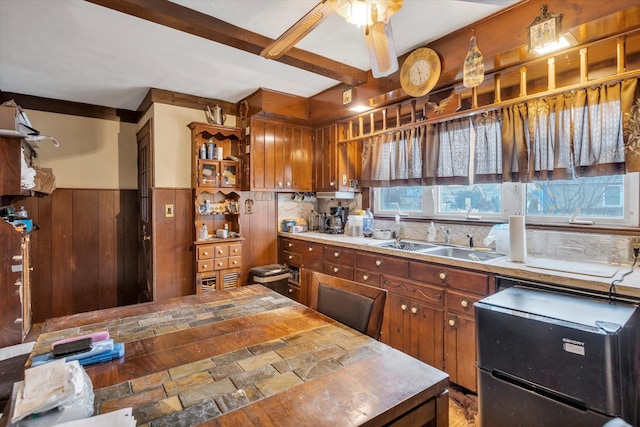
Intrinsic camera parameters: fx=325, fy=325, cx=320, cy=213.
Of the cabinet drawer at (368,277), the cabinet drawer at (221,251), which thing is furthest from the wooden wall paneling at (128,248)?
the cabinet drawer at (368,277)

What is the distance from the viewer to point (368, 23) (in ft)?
4.46

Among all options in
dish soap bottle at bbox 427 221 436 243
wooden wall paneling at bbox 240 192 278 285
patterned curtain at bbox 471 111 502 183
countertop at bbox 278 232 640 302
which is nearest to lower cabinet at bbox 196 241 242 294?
wooden wall paneling at bbox 240 192 278 285

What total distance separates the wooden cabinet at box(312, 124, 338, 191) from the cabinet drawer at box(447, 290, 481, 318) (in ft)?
6.07

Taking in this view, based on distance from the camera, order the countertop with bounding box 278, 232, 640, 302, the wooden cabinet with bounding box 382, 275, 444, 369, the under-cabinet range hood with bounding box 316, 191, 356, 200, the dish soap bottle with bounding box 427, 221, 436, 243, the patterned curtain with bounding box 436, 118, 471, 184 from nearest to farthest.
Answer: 1. the countertop with bounding box 278, 232, 640, 302
2. the wooden cabinet with bounding box 382, 275, 444, 369
3. the patterned curtain with bounding box 436, 118, 471, 184
4. the dish soap bottle with bounding box 427, 221, 436, 243
5. the under-cabinet range hood with bounding box 316, 191, 356, 200

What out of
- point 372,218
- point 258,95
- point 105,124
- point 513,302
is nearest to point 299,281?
point 372,218

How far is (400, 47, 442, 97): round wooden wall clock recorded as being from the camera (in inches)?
93.6

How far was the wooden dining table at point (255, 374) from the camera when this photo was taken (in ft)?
2.76

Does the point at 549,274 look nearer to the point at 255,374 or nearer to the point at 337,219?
the point at 255,374

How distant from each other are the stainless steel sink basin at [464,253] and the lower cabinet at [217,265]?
2159 millimetres

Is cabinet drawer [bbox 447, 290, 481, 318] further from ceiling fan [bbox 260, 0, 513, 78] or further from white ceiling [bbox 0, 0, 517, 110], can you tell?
white ceiling [bbox 0, 0, 517, 110]

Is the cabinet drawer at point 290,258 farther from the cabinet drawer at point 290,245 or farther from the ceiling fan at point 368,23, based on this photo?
the ceiling fan at point 368,23

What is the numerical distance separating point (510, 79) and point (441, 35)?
62 cm

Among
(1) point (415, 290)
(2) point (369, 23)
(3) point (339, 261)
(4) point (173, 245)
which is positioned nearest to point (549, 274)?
(1) point (415, 290)

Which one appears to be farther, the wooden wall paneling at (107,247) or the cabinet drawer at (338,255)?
the wooden wall paneling at (107,247)
